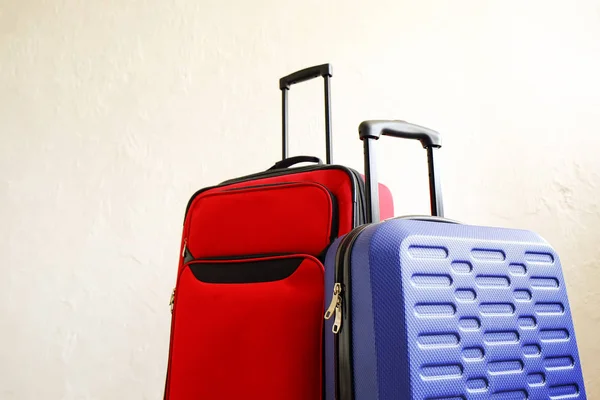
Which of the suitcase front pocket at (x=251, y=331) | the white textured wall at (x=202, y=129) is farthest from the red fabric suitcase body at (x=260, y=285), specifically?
the white textured wall at (x=202, y=129)

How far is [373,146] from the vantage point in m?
0.70

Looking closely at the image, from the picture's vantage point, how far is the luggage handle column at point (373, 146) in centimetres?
68

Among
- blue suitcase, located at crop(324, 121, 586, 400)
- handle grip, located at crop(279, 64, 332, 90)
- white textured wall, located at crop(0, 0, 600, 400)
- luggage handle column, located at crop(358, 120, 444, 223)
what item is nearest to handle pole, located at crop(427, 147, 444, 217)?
luggage handle column, located at crop(358, 120, 444, 223)

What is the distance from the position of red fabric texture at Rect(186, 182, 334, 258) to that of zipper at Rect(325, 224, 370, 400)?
10 centimetres

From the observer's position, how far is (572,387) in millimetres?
636

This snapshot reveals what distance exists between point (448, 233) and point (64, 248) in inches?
35.9

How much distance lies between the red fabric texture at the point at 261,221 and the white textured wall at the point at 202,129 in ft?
1.36

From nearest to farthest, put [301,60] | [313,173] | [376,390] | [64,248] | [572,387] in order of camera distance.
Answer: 1. [376,390]
2. [572,387]
3. [313,173]
4. [64,248]
5. [301,60]

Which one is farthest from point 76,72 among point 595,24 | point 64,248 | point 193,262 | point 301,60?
point 595,24

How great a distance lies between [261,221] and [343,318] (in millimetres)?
227

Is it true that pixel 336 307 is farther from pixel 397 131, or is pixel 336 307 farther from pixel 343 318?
pixel 397 131

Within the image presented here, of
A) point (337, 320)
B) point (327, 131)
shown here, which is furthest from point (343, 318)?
point (327, 131)

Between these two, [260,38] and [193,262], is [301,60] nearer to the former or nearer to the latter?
[260,38]

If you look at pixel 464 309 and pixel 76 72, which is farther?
pixel 76 72
